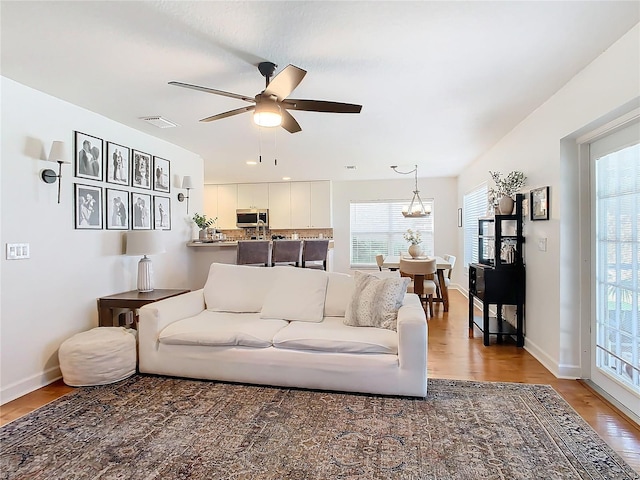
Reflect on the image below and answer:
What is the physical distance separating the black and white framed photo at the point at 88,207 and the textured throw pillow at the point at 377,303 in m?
2.49

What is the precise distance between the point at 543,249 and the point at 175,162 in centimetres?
427

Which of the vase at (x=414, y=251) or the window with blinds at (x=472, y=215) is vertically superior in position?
the window with blinds at (x=472, y=215)

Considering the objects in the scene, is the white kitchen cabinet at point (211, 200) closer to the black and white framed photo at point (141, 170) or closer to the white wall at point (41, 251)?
the black and white framed photo at point (141, 170)

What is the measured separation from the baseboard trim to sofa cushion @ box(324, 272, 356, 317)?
2.31 meters

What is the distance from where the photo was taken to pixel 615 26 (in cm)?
202

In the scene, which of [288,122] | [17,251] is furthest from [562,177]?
[17,251]

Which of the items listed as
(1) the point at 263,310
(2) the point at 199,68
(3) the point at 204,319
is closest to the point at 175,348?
(3) the point at 204,319

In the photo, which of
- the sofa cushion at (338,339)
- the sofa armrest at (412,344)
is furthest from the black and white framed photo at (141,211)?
the sofa armrest at (412,344)

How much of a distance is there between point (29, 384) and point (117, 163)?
2.11 m

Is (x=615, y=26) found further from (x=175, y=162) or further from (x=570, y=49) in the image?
(x=175, y=162)

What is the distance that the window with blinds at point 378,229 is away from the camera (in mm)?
7910

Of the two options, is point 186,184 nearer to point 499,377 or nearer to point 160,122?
point 160,122

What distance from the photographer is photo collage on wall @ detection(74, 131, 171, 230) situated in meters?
3.32

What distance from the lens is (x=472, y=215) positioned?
21.0ft
